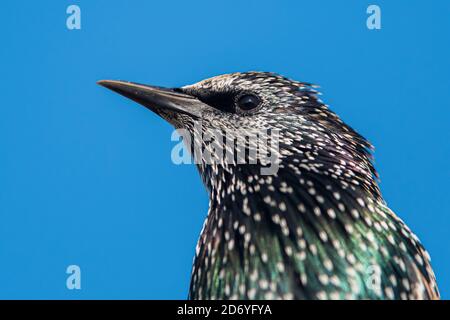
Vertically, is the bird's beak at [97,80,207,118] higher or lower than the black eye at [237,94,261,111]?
higher

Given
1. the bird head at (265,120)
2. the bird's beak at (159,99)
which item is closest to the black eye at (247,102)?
the bird head at (265,120)

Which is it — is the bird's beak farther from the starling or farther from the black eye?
the black eye

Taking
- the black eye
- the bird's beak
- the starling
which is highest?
the bird's beak

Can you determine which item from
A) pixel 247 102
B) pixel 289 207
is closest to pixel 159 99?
pixel 247 102

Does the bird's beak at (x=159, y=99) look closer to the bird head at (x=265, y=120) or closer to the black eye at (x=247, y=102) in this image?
the bird head at (x=265, y=120)

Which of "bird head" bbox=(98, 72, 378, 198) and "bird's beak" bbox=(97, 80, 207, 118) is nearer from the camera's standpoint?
"bird head" bbox=(98, 72, 378, 198)

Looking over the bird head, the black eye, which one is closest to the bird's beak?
the bird head

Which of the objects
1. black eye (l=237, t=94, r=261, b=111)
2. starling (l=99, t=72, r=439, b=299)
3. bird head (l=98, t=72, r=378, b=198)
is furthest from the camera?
black eye (l=237, t=94, r=261, b=111)
